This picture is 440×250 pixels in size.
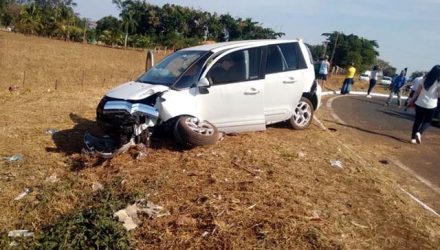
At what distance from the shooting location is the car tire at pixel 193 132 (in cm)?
620

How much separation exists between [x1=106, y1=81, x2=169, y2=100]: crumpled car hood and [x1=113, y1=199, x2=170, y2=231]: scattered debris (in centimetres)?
224

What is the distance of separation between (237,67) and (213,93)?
70cm

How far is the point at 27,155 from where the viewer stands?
20.7ft

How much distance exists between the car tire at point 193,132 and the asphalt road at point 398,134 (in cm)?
353

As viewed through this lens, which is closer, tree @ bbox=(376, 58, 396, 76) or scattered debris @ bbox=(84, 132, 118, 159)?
scattered debris @ bbox=(84, 132, 118, 159)

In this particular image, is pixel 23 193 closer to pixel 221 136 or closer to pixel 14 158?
pixel 14 158

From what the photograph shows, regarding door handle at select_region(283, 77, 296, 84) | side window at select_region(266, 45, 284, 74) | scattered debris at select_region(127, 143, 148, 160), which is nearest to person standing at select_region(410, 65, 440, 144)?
door handle at select_region(283, 77, 296, 84)

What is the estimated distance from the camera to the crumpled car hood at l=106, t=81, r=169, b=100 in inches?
255

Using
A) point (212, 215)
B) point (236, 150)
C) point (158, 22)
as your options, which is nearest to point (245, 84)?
point (236, 150)

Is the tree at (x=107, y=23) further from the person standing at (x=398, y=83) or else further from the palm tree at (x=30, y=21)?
the person standing at (x=398, y=83)

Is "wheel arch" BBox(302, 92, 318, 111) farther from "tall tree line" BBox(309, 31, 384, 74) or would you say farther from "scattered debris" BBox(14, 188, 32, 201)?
"tall tree line" BBox(309, 31, 384, 74)

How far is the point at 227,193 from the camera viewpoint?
4945 mm

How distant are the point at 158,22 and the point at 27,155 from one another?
246 ft

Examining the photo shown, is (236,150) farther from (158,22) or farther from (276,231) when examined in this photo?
(158,22)
